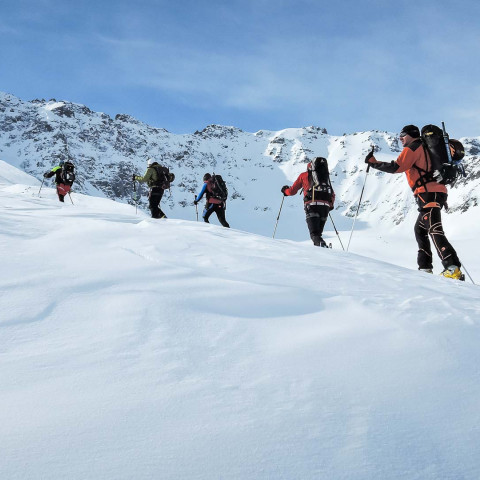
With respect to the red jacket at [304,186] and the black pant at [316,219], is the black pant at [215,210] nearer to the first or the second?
the red jacket at [304,186]

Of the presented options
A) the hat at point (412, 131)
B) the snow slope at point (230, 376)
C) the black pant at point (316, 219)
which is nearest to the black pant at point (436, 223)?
the hat at point (412, 131)

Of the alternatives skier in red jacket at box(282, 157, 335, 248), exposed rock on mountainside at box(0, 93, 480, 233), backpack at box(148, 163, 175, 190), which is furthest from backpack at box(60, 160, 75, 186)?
exposed rock on mountainside at box(0, 93, 480, 233)

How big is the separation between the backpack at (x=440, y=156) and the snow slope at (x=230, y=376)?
2.53 metres

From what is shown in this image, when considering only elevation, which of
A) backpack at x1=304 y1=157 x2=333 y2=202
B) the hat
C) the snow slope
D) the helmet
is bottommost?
the snow slope

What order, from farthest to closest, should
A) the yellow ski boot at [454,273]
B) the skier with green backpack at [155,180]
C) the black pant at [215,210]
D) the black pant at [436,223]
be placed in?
the black pant at [215,210] → the skier with green backpack at [155,180] → the black pant at [436,223] → the yellow ski boot at [454,273]

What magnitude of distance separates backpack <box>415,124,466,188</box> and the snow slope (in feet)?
8.31

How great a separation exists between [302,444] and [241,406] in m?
0.28

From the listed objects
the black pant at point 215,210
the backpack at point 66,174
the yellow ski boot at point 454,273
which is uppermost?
the backpack at point 66,174

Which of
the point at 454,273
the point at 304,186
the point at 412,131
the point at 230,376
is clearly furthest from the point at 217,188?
the point at 230,376

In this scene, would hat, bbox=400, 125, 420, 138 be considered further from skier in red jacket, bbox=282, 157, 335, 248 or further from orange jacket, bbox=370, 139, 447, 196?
skier in red jacket, bbox=282, 157, 335, 248

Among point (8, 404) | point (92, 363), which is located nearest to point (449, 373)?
point (92, 363)

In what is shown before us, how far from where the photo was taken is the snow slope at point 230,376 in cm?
134

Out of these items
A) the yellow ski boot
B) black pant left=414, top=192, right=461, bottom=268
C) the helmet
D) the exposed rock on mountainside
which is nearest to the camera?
the yellow ski boot

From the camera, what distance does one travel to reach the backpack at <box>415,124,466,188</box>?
5.19 metres
